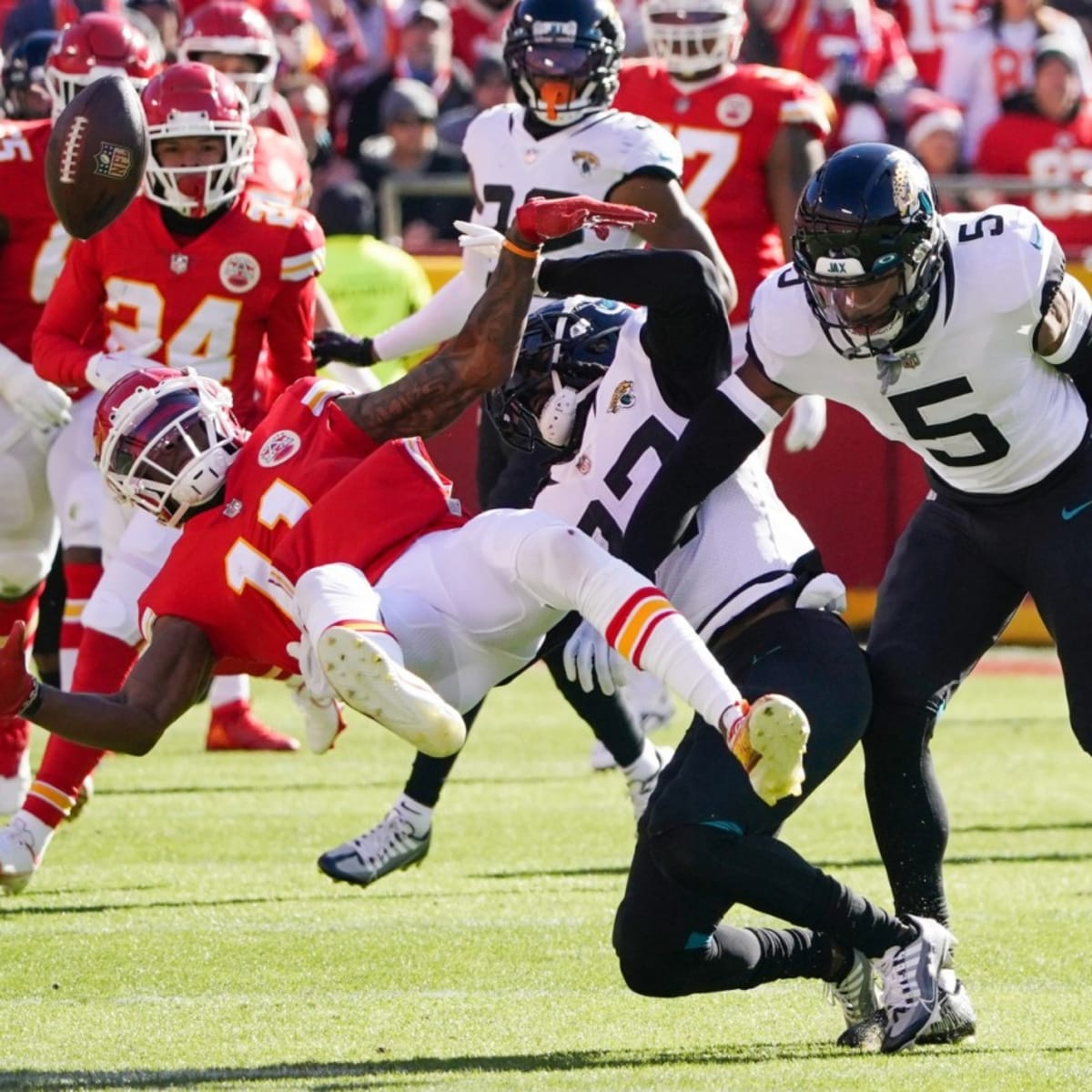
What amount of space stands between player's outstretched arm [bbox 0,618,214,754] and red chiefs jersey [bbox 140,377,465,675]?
5cm

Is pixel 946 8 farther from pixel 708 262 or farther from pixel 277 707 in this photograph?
pixel 708 262

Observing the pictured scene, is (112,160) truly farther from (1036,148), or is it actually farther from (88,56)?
(1036,148)

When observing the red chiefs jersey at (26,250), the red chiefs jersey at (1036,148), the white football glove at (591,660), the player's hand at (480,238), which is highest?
the player's hand at (480,238)

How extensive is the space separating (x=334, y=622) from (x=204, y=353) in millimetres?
2470

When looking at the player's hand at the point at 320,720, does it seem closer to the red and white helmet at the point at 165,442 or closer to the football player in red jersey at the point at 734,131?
the red and white helmet at the point at 165,442

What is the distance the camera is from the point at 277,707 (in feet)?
28.4

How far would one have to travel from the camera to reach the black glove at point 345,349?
18.6 ft

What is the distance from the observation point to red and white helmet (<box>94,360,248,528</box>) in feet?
14.7

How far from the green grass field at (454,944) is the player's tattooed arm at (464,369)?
1.08m

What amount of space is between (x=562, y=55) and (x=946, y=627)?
7.80 ft

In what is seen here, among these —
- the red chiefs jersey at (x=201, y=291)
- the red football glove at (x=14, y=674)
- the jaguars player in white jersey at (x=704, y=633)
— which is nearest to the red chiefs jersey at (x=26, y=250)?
the red chiefs jersey at (x=201, y=291)

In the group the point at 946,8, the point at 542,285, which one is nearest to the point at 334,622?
the point at 542,285

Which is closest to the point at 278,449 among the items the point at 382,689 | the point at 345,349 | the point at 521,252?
the point at 521,252

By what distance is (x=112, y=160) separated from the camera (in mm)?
5395
